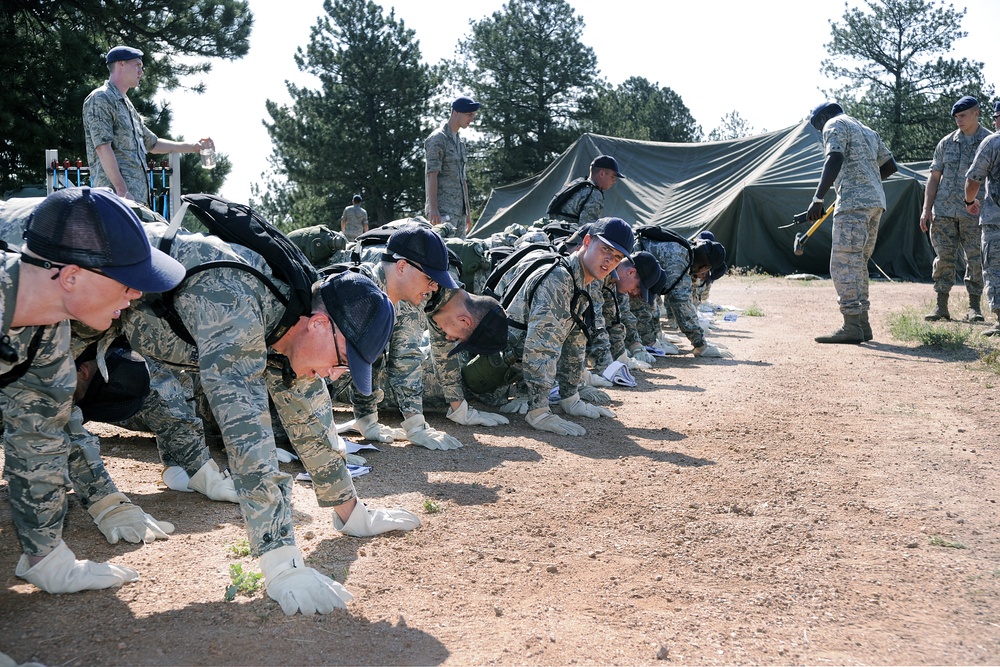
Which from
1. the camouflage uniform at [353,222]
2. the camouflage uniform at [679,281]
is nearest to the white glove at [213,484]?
the camouflage uniform at [679,281]

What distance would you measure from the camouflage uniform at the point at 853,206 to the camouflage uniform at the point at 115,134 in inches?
262

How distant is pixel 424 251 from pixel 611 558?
182cm

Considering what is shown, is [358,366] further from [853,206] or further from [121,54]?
[853,206]

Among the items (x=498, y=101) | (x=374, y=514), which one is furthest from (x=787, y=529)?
(x=498, y=101)

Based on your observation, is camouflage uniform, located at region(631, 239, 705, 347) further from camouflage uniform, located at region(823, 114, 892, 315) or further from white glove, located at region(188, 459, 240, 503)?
white glove, located at region(188, 459, 240, 503)

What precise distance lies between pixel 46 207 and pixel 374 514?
183cm

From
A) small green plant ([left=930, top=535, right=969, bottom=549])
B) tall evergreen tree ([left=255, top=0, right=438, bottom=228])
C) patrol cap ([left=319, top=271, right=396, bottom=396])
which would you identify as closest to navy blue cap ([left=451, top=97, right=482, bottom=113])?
patrol cap ([left=319, top=271, right=396, bottom=396])

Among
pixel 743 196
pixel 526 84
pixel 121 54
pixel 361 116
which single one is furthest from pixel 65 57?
pixel 526 84

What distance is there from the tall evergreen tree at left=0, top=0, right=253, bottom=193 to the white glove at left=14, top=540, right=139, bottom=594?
34.6 feet

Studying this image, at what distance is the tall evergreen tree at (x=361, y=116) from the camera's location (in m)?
28.4

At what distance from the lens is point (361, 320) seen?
2.83 m

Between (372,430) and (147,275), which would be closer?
(147,275)

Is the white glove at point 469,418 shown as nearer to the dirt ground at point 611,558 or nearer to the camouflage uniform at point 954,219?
the dirt ground at point 611,558

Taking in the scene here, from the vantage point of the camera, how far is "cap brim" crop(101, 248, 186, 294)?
249cm
